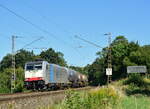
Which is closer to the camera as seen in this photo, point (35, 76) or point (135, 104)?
point (135, 104)

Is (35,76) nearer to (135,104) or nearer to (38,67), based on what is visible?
(38,67)

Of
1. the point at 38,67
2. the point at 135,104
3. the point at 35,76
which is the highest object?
the point at 38,67

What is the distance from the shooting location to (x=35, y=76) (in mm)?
36812

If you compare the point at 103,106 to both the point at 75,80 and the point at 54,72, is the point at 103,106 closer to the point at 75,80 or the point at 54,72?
the point at 54,72

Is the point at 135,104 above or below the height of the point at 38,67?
below

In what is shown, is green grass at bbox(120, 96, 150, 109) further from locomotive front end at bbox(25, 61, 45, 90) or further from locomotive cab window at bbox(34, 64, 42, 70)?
locomotive cab window at bbox(34, 64, 42, 70)

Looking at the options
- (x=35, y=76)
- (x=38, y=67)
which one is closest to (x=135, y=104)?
(x=38, y=67)

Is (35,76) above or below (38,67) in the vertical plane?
below

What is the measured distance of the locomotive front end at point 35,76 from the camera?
120ft

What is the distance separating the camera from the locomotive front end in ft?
120

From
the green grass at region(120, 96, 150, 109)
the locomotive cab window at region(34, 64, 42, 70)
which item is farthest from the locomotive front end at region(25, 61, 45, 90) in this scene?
the green grass at region(120, 96, 150, 109)

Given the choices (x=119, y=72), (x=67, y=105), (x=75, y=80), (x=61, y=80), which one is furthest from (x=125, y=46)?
(x=67, y=105)

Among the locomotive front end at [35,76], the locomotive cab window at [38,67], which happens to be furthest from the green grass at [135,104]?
the locomotive cab window at [38,67]

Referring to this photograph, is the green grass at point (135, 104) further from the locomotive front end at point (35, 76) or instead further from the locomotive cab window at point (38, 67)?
the locomotive cab window at point (38, 67)
